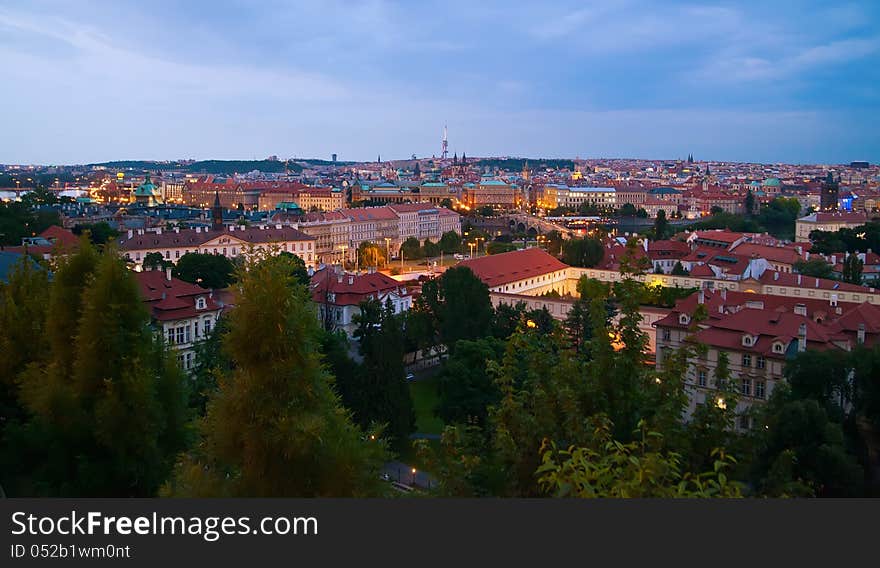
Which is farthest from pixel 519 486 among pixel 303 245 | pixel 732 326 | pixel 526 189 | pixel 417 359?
pixel 526 189

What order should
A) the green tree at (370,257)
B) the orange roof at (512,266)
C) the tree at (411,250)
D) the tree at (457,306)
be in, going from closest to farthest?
the tree at (457,306), the orange roof at (512,266), the green tree at (370,257), the tree at (411,250)

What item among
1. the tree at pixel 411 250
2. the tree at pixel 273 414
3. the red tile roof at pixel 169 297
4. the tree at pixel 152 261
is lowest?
the tree at pixel 411 250

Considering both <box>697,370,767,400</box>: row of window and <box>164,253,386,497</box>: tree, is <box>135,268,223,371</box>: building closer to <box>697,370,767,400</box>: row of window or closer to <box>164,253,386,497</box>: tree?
<box>697,370,767,400</box>: row of window

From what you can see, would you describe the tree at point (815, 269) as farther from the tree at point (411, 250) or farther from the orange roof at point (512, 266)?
the tree at point (411, 250)

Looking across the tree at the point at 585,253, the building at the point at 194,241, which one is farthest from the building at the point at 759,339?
the building at the point at 194,241

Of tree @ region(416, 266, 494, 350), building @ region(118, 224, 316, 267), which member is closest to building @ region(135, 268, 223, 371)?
tree @ region(416, 266, 494, 350)

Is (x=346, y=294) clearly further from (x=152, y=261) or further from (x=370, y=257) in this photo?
(x=370, y=257)

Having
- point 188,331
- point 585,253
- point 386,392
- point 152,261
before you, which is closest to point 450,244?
point 585,253
